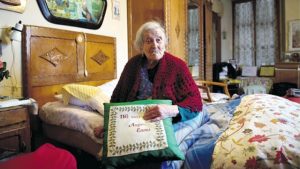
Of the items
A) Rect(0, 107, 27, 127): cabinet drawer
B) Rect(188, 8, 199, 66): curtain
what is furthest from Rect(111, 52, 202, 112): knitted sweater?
Rect(188, 8, 199, 66): curtain

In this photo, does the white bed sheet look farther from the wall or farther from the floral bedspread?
the floral bedspread

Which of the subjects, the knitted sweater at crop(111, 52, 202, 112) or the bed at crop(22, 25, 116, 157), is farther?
the bed at crop(22, 25, 116, 157)

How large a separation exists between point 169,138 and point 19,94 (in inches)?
56.1

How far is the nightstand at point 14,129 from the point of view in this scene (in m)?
1.44

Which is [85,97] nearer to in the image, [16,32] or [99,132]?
[99,132]

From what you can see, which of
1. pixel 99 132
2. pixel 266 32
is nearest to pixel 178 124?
pixel 99 132

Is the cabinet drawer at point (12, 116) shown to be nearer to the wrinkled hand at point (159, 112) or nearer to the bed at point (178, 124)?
the bed at point (178, 124)

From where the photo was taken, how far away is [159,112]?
3.74 feet

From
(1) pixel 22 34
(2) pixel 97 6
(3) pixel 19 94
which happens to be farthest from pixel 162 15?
(3) pixel 19 94

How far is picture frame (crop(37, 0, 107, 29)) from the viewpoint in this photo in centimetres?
207

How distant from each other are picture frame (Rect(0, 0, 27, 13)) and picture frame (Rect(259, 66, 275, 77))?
4.56 m

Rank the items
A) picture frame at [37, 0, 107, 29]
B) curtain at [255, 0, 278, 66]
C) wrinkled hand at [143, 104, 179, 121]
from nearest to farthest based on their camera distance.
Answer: wrinkled hand at [143, 104, 179, 121]
picture frame at [37, 0, 107, 29]
curtain at [255, 0, 278, 66]

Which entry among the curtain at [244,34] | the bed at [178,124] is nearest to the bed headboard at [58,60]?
the bed at [178,124]

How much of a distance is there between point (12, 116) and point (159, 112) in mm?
946
